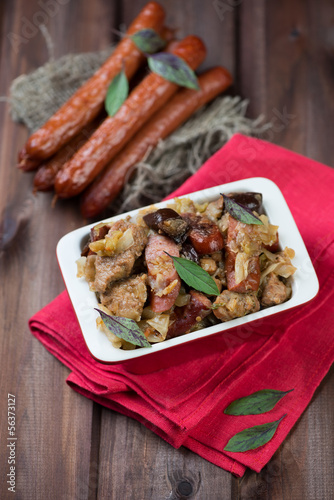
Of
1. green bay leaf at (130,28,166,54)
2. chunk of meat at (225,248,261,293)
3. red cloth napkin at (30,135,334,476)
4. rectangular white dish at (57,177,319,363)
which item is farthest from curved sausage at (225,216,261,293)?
green bay leaf at (130,28,166,54)

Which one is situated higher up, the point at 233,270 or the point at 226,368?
the point at 233,270

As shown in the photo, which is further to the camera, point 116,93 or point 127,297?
point 116,93

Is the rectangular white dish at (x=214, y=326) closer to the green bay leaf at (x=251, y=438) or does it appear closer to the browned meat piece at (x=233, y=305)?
the browned meat piece at (x=233, y=305)

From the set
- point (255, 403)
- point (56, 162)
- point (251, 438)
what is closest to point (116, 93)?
point (56, 162)

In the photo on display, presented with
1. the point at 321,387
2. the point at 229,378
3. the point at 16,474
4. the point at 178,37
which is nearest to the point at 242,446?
the point at 229,378

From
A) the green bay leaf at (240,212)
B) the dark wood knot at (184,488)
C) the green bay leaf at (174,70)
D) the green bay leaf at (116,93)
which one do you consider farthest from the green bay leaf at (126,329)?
the green bay leaf at (174,70)

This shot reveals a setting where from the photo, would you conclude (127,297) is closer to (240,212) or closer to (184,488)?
(240,212)

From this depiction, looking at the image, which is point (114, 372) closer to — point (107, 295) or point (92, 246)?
point (107, 295)
